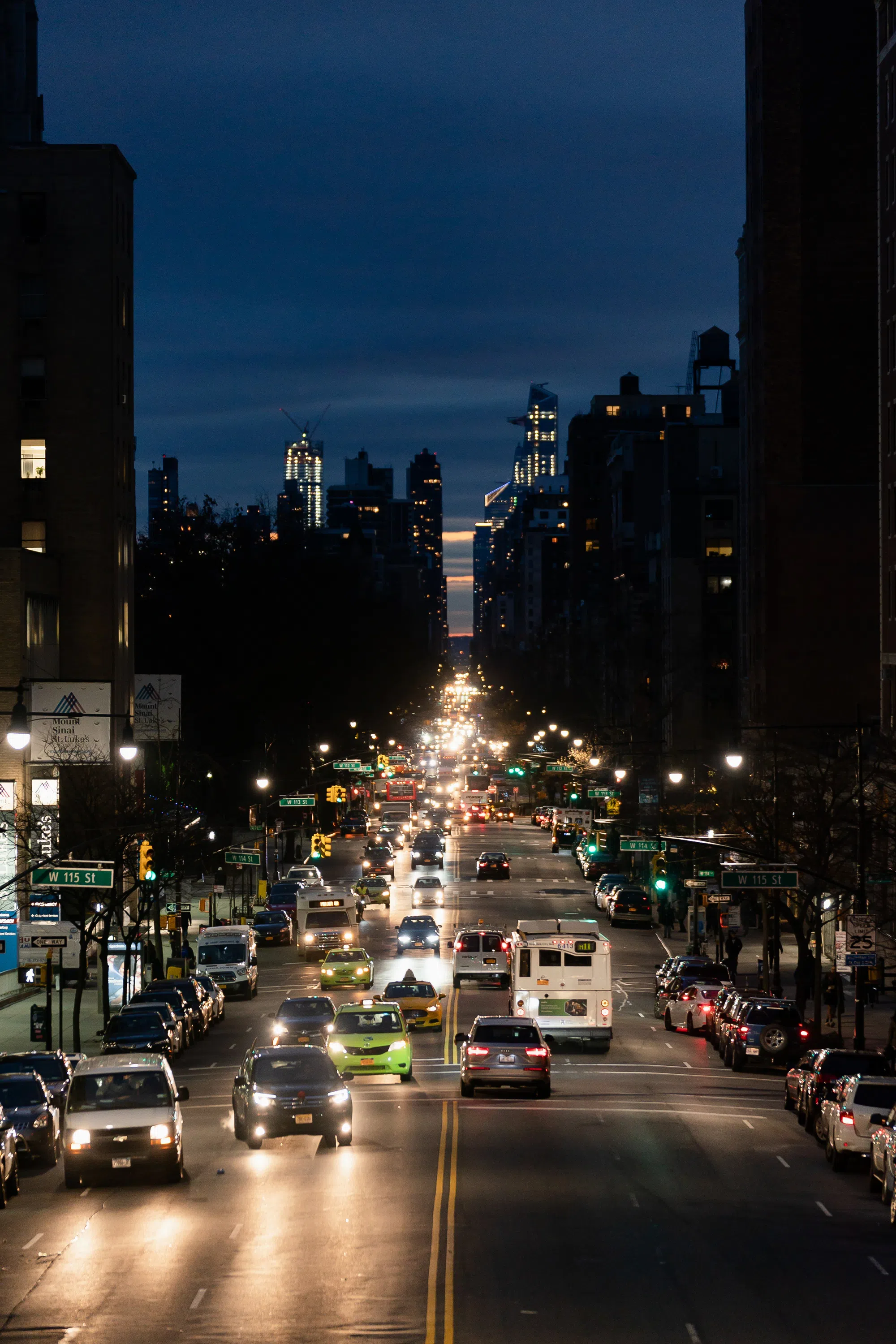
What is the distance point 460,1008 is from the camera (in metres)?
53.7

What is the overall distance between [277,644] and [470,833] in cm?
2069

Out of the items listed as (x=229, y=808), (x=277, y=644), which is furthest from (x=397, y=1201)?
(x=277, y=644)

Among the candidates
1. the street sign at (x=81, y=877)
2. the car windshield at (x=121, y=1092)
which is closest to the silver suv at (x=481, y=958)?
the street sign at (x=81, y=877)

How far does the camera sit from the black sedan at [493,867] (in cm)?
9862

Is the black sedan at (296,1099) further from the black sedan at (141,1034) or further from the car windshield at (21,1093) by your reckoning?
the black sedan at (141,1034)

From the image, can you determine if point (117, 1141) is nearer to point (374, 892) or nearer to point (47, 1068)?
point (47, 1068)

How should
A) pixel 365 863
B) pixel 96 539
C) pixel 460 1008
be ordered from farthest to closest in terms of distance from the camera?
pixel 365 863 < pixel 96 539 < pixel 460 1008

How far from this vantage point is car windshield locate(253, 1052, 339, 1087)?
29000 mm

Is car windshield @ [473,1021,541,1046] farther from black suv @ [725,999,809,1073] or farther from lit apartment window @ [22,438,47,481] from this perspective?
Answer: lit apartment window @ [22,438,47,481]

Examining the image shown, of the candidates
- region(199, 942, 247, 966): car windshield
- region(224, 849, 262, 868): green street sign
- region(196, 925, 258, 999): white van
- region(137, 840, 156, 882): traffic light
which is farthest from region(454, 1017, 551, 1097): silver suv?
region(224, 849, 262, 868): green street sign

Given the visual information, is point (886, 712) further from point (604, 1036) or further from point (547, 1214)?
point (547, 1214)

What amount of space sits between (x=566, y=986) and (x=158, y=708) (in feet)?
122

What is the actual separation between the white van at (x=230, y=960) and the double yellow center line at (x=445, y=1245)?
93.9ft

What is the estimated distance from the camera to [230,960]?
59.7 metres
